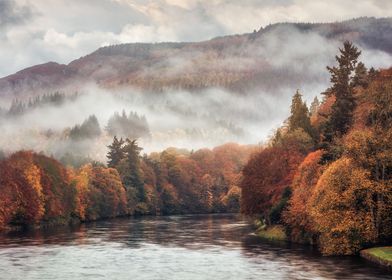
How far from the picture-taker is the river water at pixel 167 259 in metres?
66.8

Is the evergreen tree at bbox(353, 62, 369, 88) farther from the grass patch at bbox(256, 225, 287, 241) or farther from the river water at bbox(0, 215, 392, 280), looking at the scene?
the river water at bbox(0, 215, 392, 280)

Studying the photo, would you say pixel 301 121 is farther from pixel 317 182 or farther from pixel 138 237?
pixel 317 182

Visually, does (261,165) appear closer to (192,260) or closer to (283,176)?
(283,176)

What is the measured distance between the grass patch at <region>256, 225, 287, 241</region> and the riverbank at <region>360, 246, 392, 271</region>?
31.8 meters

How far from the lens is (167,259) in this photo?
81000mm

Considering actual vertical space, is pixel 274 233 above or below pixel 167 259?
above

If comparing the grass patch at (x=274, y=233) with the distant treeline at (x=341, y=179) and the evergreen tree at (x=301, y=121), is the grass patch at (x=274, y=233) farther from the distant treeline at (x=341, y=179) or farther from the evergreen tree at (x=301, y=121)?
the evergreen tree at (x=301, y=121)

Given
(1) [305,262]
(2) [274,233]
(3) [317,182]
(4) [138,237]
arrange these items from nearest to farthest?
(1) [305,262] → (3) [317,182] → (2) [274,233] → (4) [138,237]

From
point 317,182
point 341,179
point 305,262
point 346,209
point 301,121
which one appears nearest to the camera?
point 305,262

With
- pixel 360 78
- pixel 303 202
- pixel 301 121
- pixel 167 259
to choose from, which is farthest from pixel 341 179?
pixel 301 121

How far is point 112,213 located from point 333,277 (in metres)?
142

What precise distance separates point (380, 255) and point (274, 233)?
41.8m

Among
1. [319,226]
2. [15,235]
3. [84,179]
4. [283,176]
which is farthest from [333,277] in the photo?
[84,179]

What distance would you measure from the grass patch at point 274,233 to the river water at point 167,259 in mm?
2783
